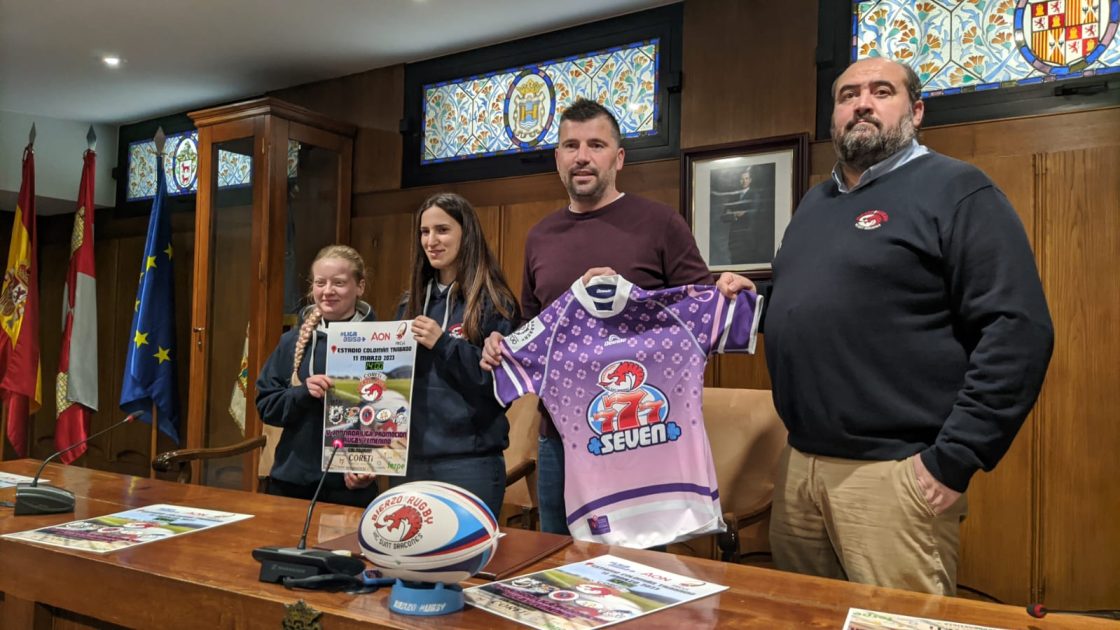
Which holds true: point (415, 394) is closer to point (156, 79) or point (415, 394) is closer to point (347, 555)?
point (347, 555)

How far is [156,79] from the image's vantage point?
217 inches

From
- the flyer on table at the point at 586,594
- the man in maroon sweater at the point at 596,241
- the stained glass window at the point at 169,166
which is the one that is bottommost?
the flyer on table at the point at 586,594

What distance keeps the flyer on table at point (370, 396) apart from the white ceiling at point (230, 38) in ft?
8.02

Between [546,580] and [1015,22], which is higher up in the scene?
[1015,22]

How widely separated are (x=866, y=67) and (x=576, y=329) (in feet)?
3.14

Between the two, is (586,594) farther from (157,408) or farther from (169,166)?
(169,166)

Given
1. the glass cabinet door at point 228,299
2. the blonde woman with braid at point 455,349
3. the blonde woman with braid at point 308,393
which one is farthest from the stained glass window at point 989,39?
the glass cabinet door at point 228,299

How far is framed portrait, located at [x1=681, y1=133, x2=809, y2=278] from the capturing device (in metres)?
3.73

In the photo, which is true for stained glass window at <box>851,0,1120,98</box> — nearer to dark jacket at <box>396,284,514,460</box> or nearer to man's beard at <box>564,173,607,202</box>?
man's beard at <box>564,173,607,202</box>

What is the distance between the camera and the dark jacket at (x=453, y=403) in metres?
2.20

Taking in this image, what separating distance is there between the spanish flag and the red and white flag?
20 cm

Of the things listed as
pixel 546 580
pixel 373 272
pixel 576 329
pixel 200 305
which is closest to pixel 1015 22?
pixel 576 329

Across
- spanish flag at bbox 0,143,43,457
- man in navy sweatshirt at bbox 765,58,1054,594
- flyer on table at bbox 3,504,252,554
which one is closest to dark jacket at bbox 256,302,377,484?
flyer on table at bbox 3,504,252,554

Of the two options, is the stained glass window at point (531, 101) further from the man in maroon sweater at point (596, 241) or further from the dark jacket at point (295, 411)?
the dark jacket at point (295, 411)
